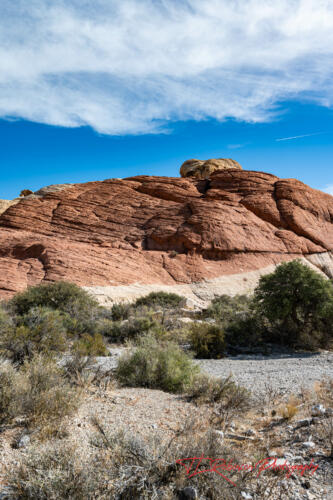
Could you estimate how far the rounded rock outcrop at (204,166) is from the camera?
1871 inches

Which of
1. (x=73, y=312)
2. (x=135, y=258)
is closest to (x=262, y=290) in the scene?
(x=73, y=312)

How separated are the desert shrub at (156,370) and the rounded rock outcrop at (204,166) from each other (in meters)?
42.5

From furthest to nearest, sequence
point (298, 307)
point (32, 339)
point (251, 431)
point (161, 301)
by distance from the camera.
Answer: point (161, 301) → point (298, 307) → point (32, 339) → point (251, 431)

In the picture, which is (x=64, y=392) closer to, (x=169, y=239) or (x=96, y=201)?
(x=169, y=239)

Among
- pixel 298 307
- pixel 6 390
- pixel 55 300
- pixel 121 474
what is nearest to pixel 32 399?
pixel 6 390

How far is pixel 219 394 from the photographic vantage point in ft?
17.7

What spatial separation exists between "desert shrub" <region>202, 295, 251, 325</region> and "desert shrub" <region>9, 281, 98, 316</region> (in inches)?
257

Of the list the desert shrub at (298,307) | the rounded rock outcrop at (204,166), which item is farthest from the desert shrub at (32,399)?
the rounded rock outcrop at (204,166)

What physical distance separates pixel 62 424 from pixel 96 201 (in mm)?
33647

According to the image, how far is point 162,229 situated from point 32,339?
24.7 meters

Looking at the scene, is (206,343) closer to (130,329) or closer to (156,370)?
(130,329)

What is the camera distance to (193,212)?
1312 inches

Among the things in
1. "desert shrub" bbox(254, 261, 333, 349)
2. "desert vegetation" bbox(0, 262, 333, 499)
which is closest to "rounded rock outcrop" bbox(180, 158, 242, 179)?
"desert shrub" bbox(254, 261, 333, 349)

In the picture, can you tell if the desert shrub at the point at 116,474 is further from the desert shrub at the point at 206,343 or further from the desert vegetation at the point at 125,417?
the desert shrub at the point at 206,343
